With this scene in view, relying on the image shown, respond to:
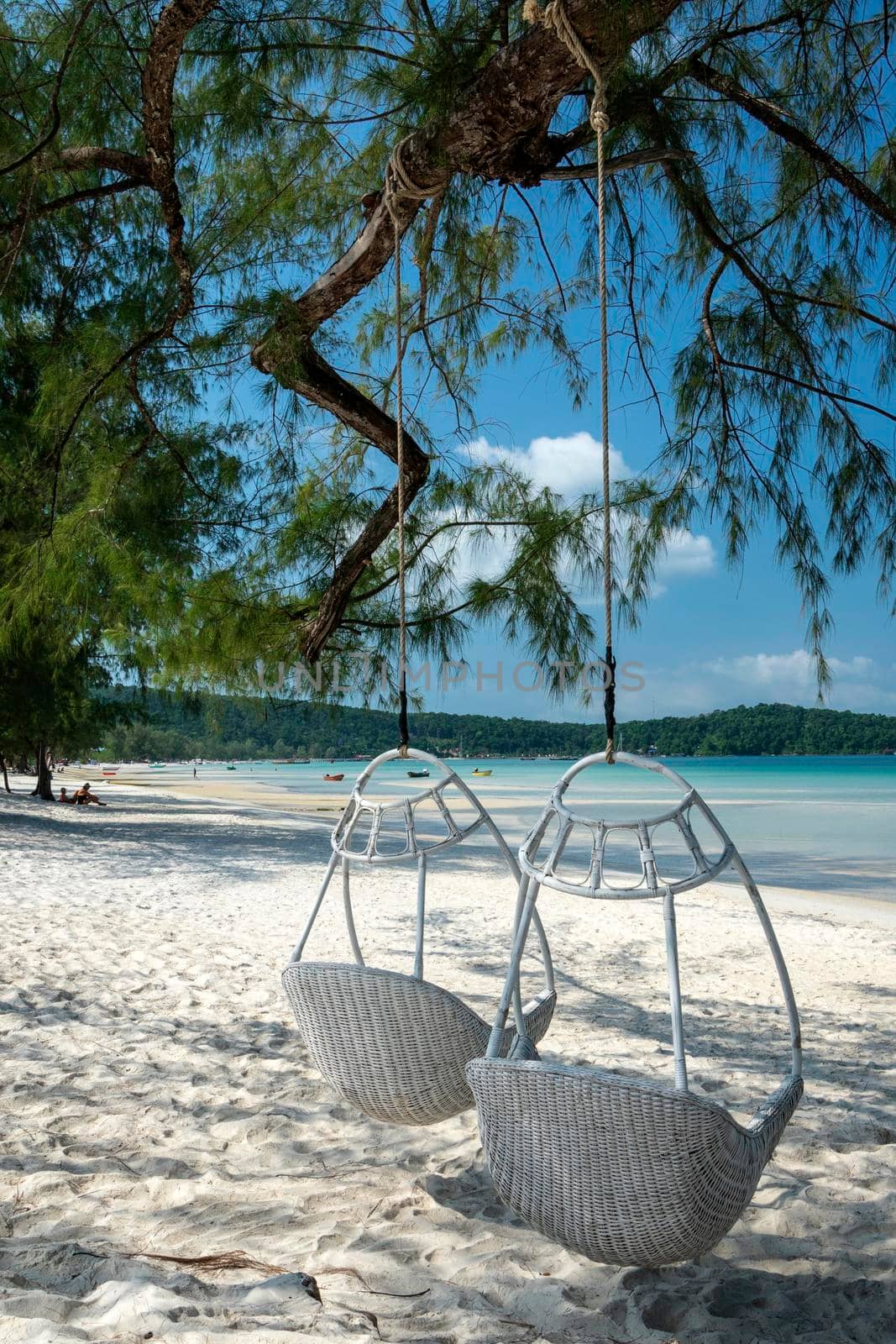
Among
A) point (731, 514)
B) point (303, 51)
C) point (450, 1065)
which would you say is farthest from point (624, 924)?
point (303, 51)

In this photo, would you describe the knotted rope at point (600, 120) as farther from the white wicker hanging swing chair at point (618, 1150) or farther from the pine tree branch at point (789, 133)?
the pine tree branch at point (789, 133)

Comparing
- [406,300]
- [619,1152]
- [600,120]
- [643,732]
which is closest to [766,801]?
[643,732]

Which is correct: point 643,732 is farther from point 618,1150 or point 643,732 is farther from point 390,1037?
point 618,1150

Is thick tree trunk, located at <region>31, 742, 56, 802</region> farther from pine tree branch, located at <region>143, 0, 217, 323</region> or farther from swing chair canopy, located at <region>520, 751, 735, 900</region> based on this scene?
swing chair canopy, located at <region>520, 751, 735, 900</region>

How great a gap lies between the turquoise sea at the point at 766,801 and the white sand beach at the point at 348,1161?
10.6 feet

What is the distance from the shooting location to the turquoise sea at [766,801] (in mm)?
10289

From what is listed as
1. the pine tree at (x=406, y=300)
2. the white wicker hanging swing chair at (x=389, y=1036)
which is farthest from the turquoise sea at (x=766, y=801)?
the white wicker hanging swing chair at (x=389, y=1036)

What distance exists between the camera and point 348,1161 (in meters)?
2.06

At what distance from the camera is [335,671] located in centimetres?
414

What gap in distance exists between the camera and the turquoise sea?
10.3 metres

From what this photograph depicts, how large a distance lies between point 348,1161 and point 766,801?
20.1 meters

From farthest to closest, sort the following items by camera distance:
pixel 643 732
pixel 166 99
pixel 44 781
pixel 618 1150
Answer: pixel 44 781 < pixel 643 732 < pixel 166 99 < pixel 618 1150

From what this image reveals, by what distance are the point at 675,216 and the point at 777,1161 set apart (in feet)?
9.11

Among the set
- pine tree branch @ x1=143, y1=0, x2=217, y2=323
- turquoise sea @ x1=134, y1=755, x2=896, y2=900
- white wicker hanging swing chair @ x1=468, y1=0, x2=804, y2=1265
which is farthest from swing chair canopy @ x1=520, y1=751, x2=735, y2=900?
turquoise sea @ x1=134, y1=755, x2=896, y2=900
